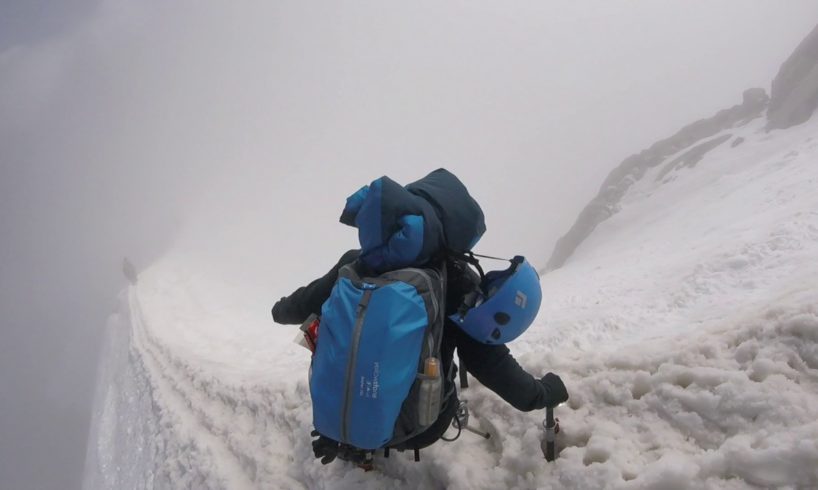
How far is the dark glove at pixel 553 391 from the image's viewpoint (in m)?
3.03

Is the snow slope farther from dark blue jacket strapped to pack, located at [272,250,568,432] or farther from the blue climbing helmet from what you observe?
the blue climbing helmet

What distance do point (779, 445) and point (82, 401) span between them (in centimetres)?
6612

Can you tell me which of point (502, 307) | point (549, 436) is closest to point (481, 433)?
point (549, 436)

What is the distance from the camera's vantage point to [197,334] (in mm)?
14133

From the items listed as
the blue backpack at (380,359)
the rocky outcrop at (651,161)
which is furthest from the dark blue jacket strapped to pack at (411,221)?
the rocky outcrop at (651,161)

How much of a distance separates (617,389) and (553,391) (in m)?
0.81

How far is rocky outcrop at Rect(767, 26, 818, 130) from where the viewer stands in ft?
74.3

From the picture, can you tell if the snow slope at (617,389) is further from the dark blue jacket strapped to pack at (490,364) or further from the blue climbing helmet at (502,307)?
the blue climbing helmet at (502,307)

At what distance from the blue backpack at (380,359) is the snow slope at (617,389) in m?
1.21

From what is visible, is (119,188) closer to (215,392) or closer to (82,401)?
(82,401)

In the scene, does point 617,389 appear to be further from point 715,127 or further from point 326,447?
point 715,127

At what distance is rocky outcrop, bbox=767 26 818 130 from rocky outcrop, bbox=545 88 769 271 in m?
3.39

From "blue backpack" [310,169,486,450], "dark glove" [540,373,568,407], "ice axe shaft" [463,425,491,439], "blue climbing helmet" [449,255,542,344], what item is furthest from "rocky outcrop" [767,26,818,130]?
"blue backpack" [310,169,486,450]

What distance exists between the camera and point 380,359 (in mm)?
2367
